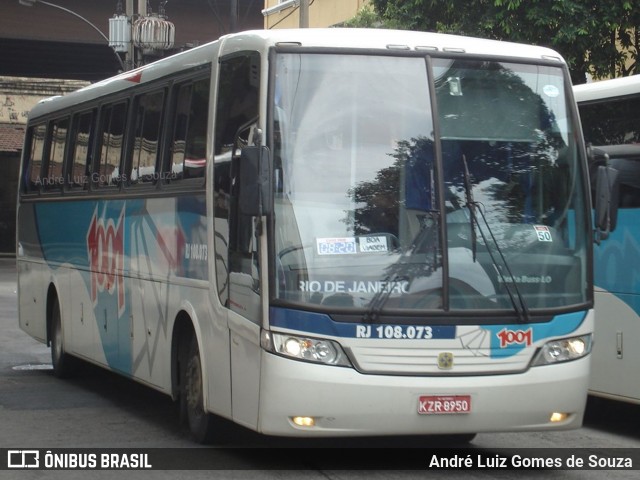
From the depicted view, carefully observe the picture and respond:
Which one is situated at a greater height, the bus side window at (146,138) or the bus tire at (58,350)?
the bus side window at (146,138)

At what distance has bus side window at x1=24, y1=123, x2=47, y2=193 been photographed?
15.2 m

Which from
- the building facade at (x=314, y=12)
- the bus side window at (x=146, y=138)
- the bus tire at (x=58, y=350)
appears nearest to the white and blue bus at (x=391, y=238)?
the bus side window at (x=146, y=138)

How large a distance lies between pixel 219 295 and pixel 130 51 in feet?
65.4

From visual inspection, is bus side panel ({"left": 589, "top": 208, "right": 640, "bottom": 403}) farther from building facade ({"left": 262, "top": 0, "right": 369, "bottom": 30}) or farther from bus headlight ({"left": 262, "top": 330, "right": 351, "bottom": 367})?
building facade ({"left": 262, "top": 0, "right": 369, "bottom": 30})

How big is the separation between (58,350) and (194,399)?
511 cm

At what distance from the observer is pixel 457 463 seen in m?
8.86

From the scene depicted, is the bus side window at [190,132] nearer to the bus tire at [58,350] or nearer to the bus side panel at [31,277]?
the bus tire at [58,350]

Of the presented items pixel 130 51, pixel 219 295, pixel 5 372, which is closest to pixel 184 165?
pixel 219 295

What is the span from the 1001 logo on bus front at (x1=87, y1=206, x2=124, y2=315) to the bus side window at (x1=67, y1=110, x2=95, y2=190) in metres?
0.66

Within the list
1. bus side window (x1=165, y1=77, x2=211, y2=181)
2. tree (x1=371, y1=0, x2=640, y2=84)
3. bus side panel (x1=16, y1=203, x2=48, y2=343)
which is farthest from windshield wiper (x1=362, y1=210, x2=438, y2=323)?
tree (x1=371, y1=0, x2=640, y2=84)

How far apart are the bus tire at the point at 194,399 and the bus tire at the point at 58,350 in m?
4.47

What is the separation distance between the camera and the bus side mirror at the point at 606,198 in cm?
870

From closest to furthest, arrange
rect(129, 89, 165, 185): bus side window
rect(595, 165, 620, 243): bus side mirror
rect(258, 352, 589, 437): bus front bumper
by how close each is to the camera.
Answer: rect(258, 352, 589, 437): bus front bumper
rect(595, 165, 620, 243): bus side mirror
rect(129, 89, 165, 185): bus side window

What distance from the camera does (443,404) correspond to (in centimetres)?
797
